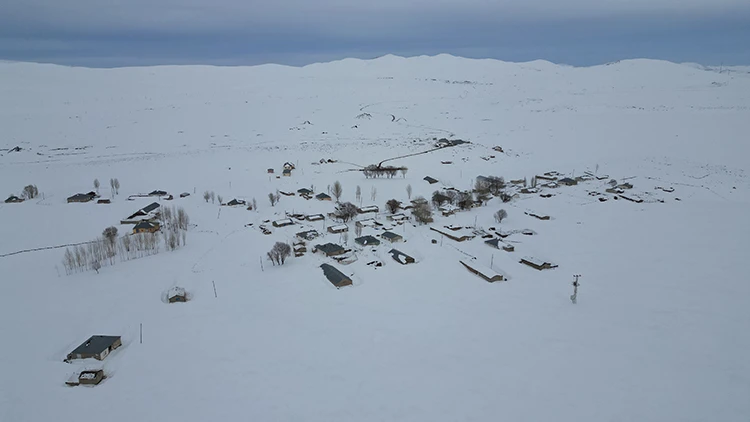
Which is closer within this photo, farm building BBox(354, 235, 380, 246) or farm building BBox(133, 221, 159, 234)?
farm building BBox(354, 235, 380, 246)

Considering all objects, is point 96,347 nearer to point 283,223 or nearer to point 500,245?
point 283,223

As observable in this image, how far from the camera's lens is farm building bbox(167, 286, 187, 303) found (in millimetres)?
15961

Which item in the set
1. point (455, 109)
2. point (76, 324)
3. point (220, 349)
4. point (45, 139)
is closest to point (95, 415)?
point (220, 349)

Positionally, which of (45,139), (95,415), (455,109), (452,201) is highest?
(455,109)

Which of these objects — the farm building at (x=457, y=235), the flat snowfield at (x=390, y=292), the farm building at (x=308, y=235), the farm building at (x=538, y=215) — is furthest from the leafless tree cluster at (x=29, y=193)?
the farm building at (x=538, y=215)

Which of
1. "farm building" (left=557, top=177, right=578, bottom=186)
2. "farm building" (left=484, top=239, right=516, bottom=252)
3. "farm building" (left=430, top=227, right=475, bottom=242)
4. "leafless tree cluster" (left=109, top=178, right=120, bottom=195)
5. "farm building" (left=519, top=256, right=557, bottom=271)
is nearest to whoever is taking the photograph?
"farm building" (left=519, top=256, right=557, bottom=271)

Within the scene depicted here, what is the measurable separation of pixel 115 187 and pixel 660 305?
32.8m

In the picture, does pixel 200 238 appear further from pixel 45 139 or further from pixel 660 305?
pixel 45 139

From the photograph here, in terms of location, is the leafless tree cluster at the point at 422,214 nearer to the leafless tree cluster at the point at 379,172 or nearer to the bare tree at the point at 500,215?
the bare tree at the point at 500,215

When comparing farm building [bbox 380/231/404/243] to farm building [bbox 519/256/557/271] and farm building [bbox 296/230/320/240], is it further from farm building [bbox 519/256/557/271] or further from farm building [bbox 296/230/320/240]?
farm building [bbox 519/256/557/271]

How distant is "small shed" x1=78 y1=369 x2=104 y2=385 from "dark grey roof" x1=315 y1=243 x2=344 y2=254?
1013cm

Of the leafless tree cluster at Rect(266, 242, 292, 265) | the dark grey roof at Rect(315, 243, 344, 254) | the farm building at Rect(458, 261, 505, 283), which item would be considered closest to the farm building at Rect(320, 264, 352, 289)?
the dark grey roof at Rect(315, 243, 344, 254)

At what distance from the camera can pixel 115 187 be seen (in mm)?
30281

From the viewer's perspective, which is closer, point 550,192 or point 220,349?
point 220,349
